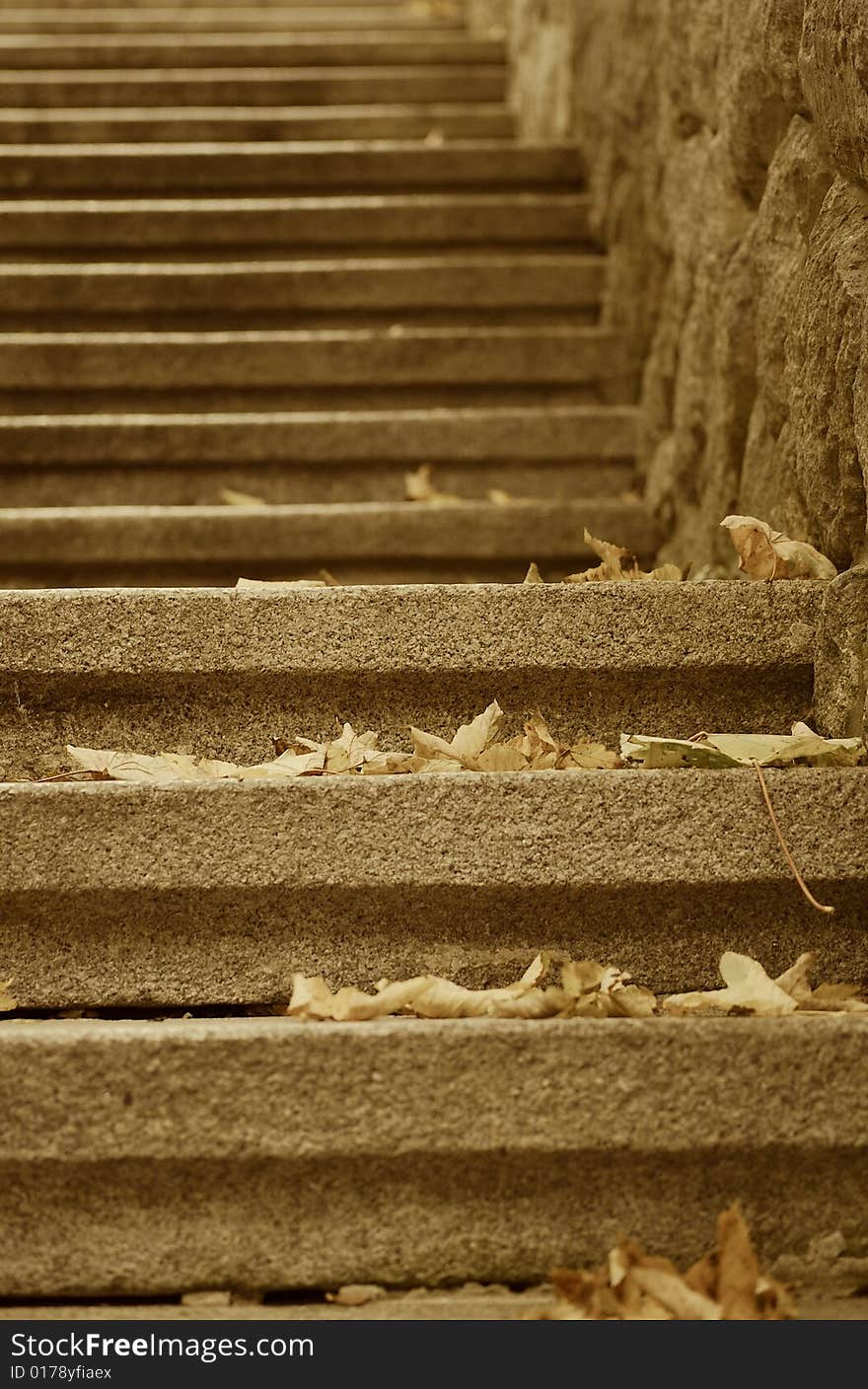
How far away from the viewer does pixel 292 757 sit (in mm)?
1499

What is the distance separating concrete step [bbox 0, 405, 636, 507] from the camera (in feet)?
8.80

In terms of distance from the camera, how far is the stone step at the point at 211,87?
13.1 feet

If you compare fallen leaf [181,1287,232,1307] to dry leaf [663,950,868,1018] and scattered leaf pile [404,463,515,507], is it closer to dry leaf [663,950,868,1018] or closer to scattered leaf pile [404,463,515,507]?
dry leaf [663,950,868,1018]

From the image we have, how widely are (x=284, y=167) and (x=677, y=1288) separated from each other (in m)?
3.28

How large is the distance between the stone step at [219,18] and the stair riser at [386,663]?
4.15 metres

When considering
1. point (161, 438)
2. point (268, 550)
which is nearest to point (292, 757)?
point (268, 550)

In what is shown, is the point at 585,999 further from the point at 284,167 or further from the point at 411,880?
the point at 284,167

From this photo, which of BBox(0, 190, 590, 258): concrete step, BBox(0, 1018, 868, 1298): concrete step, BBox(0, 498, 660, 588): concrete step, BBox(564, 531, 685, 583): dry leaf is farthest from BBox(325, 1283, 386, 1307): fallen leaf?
BBox(0, 190, 590, 258): concrete step

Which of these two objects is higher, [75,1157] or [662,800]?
[662,800]

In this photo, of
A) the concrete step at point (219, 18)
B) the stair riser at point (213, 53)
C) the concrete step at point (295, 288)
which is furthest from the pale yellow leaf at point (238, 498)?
the concrete step at point (219, 18)

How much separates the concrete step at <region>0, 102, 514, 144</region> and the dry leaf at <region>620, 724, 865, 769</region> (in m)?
2.99

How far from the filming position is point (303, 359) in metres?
2.89
